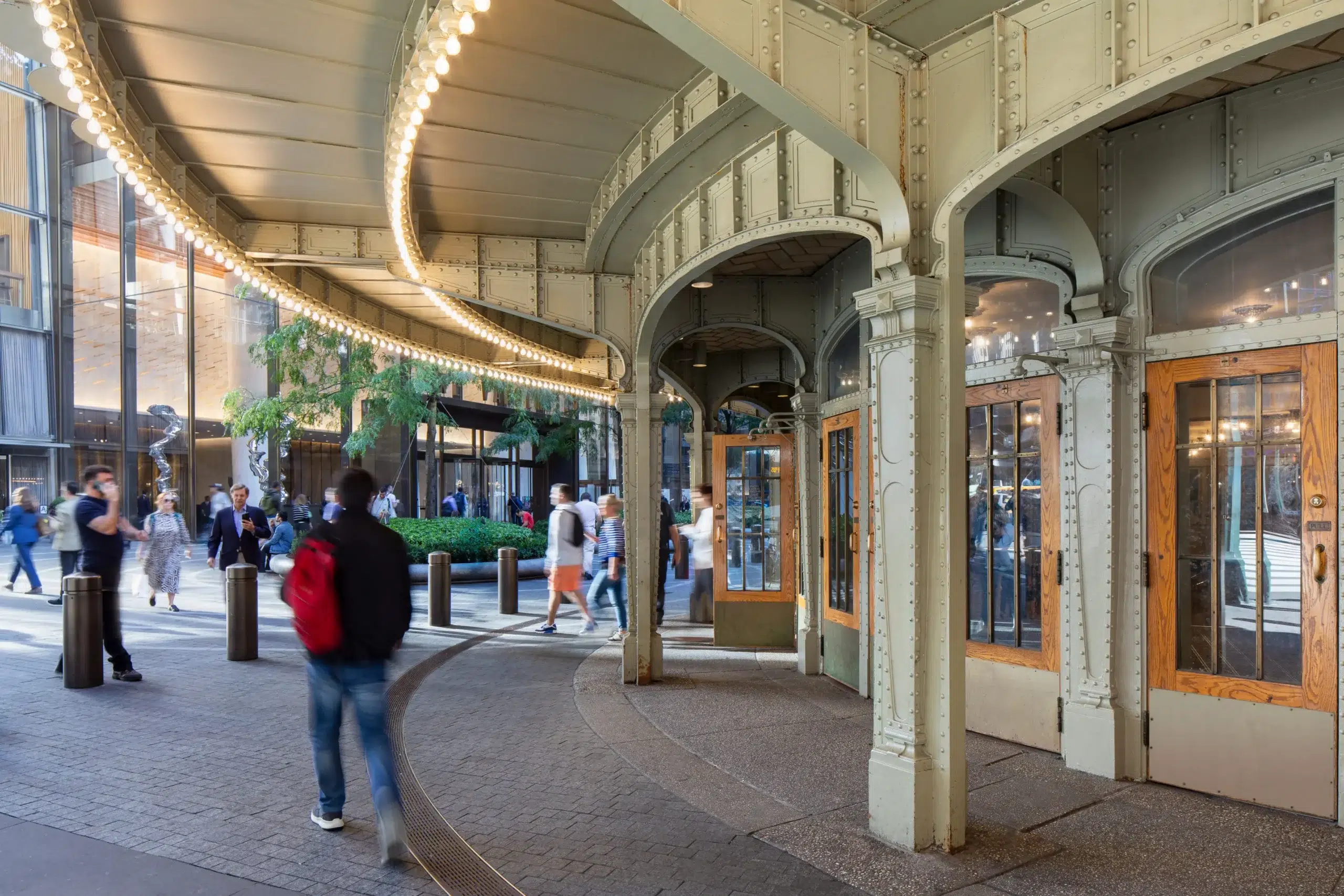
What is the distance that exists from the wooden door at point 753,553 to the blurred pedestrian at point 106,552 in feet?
18.7

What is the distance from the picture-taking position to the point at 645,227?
7.77m

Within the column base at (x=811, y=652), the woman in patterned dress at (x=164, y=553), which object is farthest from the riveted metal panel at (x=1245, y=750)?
the woman in patterned dress at (x=164, y=553)

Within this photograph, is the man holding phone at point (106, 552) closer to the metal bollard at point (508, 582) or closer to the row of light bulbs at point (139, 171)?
the row of light bulbs at point (139, 171)

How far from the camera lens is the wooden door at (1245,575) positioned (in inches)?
183

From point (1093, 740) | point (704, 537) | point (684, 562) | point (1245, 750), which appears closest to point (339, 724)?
point (1093, 740)

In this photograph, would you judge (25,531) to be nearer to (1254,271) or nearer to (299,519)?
(299,519)

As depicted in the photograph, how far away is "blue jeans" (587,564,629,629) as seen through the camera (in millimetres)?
10008

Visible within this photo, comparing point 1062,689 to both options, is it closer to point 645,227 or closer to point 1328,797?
point 1328,797

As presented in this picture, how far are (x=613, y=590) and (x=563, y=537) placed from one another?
2.80ft

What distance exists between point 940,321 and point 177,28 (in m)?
4.44

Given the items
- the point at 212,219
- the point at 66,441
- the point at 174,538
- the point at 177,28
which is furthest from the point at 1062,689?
the point at 66,441

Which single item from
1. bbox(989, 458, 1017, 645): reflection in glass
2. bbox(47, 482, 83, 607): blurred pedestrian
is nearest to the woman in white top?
bbox(989, 458, 1017, 645): reflection in glass

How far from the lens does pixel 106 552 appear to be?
769 centimetres

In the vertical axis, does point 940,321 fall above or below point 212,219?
below
